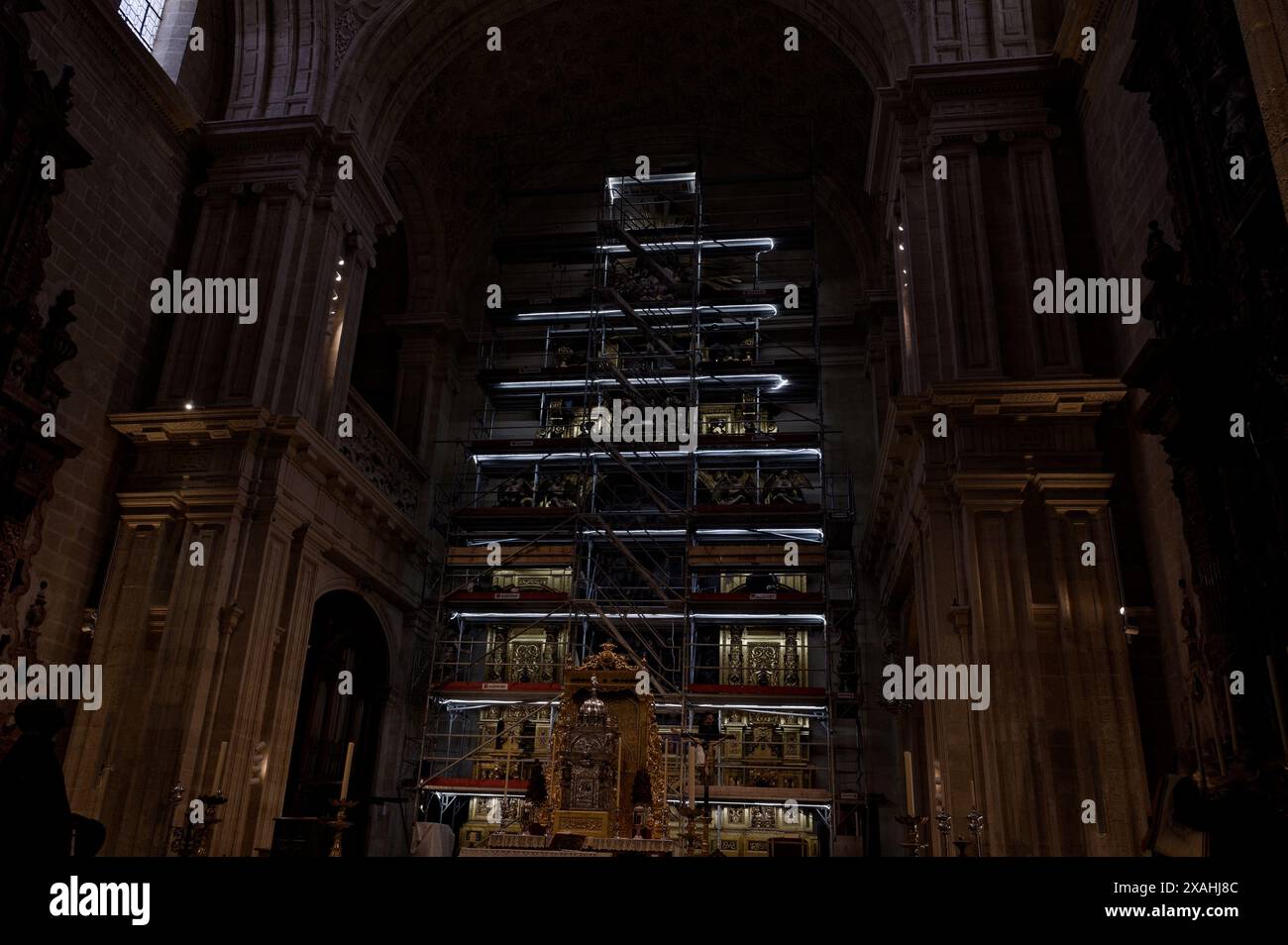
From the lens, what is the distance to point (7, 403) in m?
8.62

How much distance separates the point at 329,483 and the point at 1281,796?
1131 centimetres

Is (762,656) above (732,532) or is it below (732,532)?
below

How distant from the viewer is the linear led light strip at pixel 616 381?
17656 mm

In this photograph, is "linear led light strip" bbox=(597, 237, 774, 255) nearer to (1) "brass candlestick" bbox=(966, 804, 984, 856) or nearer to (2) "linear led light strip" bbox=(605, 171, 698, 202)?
(2) "linear led light strip" bbox=(605, 171, 698, 202)

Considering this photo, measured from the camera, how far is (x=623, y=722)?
1027 centimetres

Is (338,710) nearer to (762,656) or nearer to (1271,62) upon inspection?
(762,656)

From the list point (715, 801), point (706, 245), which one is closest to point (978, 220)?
point (706, 245)

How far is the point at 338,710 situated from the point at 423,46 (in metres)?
11.0

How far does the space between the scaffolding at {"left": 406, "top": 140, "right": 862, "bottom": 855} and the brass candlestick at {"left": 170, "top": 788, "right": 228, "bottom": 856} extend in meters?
4.50

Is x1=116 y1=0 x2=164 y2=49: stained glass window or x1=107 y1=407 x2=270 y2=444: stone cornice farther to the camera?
x1=116 y1=0 x2=164 y2=49: stained glass window

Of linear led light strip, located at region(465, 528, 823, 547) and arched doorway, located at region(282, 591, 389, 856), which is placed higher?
linear led light strip, located at region(465, 528, 823, 547)

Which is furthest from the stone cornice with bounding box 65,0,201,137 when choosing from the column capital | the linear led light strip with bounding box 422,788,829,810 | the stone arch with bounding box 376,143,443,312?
the column capital

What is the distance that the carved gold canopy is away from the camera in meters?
9.76

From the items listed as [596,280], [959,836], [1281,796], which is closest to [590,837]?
[959,836]
